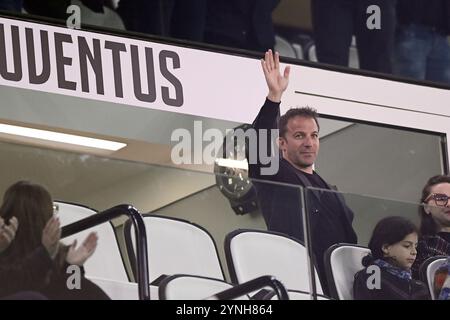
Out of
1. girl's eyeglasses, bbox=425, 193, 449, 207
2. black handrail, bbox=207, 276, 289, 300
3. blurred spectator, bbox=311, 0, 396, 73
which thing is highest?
blurred spectator, bbox=311, 0, 396, 73

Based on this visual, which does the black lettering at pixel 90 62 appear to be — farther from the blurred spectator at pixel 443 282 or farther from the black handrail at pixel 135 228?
the blurred spectator at pixel 443 282

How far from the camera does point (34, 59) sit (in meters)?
3.87

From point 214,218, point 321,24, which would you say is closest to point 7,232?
point 214,218

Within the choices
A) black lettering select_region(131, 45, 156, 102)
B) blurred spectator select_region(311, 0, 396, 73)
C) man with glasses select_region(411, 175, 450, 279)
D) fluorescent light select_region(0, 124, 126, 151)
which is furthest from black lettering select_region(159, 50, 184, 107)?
man with glasses select_region(411, 175, 450, 279)

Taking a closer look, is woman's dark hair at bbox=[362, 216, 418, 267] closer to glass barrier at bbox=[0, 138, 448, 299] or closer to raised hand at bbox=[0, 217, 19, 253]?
glass barrier at bbox=[0, 138, 448, 299]

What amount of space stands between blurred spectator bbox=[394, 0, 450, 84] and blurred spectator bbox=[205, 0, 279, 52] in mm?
484

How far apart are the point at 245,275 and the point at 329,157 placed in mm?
1427

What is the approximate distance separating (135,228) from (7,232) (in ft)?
0.93

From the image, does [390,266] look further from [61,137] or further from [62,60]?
[62,60]

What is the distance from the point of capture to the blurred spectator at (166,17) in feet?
13.0

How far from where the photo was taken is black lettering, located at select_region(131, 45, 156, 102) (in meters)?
3.97

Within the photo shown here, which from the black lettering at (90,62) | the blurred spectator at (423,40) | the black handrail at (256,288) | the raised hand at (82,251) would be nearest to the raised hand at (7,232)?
the raised hand at (82,251)
